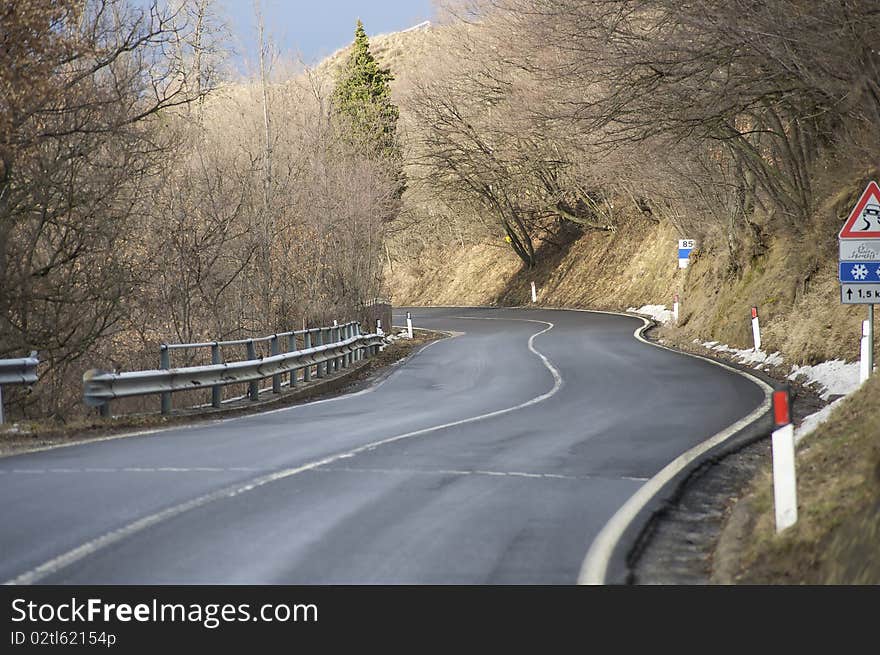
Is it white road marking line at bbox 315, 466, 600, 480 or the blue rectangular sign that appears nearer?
white road marking line at bbox 315, 466, 600, 480

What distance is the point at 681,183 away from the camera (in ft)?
118

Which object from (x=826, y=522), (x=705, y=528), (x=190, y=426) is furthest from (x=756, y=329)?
(x=826, y=522)

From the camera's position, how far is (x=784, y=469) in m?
7.56

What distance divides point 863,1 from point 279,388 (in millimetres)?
11670

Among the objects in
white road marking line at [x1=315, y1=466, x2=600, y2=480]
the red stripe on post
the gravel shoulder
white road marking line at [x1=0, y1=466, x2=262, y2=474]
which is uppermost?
the red stripe on post

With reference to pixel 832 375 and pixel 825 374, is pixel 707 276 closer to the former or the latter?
pixel 825 374

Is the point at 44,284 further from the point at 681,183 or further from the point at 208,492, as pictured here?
the point at 681,183

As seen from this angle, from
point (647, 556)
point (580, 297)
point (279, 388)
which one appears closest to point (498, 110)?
point (580, 297)

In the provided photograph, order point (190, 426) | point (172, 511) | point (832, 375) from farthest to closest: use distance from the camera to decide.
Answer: point (832, 375), point (190, 426), point (172, 511)

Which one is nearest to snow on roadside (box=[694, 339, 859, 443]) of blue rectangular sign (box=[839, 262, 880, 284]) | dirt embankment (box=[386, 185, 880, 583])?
dirt embankment (box=[386, 185, 880, 583])

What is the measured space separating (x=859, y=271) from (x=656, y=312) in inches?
1293

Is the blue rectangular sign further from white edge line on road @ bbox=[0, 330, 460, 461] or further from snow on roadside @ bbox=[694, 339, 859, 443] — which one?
white edge line on road @ bbox=[0, 330, 460, 461]

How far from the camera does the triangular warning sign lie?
15.8 meters

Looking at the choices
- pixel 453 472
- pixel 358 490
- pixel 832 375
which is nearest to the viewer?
pixel 358 490
